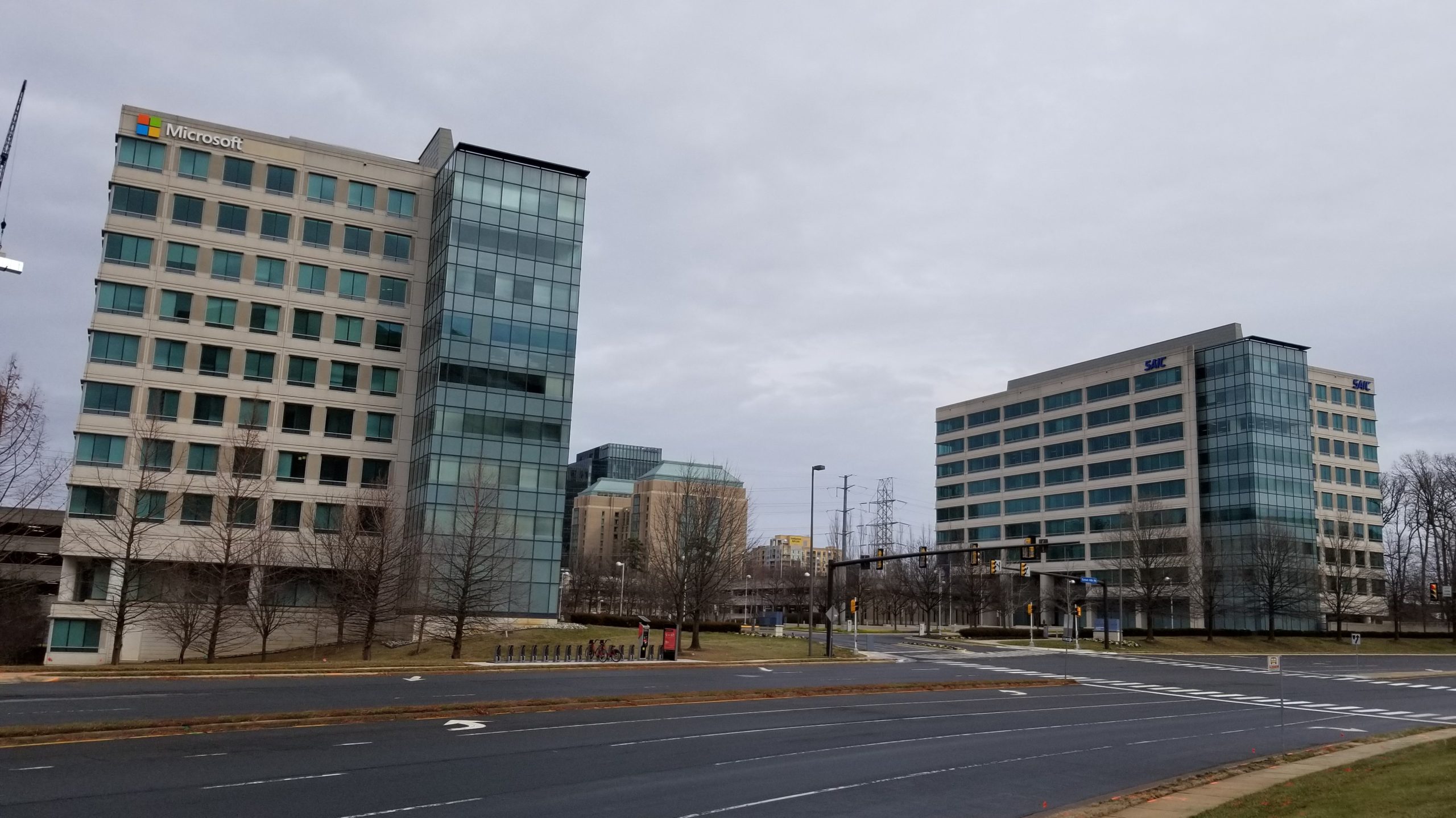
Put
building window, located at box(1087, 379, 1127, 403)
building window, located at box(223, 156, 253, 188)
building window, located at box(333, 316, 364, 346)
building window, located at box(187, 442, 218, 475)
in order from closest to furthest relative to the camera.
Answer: building window, located at box(187, 442, 218, 475)
building window, located at box(223, 156, 253, 188)
building window, located at box(333, 316, 364, 346)
building window, located at box(1087, 379, 1127, 403)

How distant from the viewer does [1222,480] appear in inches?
4023

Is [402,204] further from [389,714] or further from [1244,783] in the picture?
[1244,783]

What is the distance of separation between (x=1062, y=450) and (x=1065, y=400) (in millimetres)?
6033

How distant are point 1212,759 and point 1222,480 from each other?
3525 inches

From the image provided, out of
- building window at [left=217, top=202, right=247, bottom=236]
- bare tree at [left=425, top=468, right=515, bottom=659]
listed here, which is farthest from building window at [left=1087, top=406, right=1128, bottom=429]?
building window at [left=217, top=202, right=247, bottom=236]

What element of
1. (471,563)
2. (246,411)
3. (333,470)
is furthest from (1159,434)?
(246,411)

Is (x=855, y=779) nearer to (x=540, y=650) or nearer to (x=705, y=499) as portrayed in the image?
(x=540, y=650)

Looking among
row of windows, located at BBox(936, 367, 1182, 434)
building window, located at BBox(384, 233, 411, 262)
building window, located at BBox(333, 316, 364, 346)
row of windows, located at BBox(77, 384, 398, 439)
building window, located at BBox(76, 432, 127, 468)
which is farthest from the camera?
row of windows, located at BBox(936, 367, 1182, 434)

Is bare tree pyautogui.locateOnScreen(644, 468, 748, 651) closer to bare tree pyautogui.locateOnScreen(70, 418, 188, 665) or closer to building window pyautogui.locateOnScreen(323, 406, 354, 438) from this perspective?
building window pyautogui.locateOnScreen(323, 406, 354, 438)

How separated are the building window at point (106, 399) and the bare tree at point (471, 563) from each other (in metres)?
21.8

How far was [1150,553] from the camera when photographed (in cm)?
9000

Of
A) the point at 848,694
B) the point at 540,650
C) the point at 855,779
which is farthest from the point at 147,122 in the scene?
the point at 855,779

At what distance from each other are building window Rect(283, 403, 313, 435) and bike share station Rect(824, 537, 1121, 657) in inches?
1442

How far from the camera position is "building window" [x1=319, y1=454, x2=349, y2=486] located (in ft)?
226
